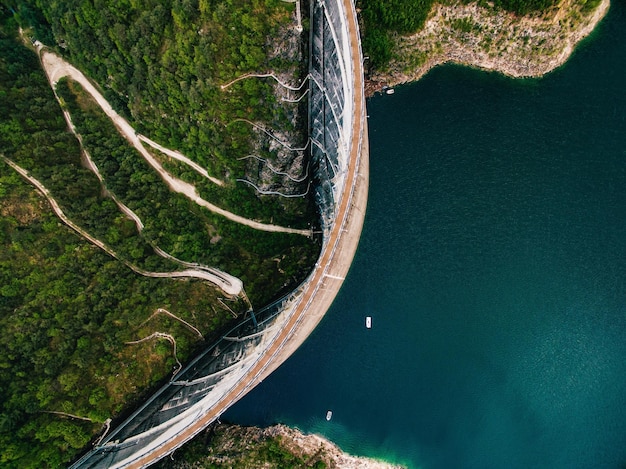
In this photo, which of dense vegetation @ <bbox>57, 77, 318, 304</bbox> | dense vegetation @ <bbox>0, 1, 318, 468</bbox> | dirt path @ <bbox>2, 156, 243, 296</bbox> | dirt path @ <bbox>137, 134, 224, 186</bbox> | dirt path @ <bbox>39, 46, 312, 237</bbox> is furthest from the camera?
dirt path @ <bbox>39, 46, 312, 237</bbox>

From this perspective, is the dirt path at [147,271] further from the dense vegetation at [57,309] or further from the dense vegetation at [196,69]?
the dense vegetation at [196,69]

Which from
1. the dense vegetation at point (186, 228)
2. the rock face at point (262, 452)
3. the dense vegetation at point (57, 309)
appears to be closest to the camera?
the dense vegetation at point (57, 309)

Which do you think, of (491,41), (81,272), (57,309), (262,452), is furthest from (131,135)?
(491,41)

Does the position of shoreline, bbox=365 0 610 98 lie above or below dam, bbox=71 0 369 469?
above

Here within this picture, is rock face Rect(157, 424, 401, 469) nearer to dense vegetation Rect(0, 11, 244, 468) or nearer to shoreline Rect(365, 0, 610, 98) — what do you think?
dense vegetation Rect(0, 11, 244, 468)

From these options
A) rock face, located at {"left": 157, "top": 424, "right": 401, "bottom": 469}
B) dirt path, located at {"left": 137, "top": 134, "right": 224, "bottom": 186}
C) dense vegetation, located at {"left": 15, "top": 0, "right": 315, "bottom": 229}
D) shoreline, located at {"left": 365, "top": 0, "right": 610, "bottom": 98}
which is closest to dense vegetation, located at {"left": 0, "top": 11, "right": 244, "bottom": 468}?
dirt path, located at {"left": 137, "top": 134, "right": 224, "bottom": 186}

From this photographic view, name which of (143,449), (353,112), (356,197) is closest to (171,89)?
(353,112)

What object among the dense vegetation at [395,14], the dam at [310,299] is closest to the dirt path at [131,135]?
the dam at [310,299]
